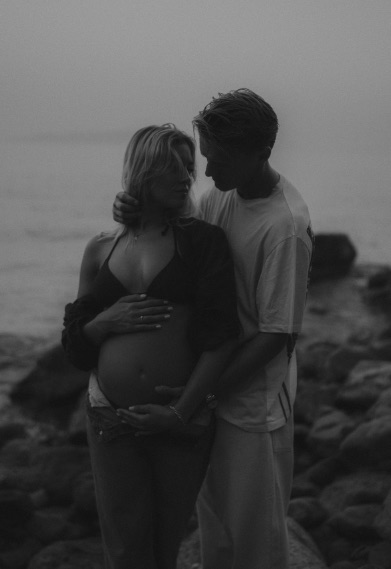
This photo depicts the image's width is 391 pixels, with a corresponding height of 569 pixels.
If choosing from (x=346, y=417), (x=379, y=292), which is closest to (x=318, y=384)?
(x=346, y=417)

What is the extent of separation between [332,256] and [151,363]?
49.0 ft

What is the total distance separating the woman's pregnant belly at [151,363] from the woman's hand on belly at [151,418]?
3.4 inches

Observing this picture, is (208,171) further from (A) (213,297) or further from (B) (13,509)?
(B) (13,509)

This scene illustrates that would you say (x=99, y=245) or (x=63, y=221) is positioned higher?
(x=99, y=245)

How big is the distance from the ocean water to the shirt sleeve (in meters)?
0.77

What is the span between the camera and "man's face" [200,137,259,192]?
3156mm

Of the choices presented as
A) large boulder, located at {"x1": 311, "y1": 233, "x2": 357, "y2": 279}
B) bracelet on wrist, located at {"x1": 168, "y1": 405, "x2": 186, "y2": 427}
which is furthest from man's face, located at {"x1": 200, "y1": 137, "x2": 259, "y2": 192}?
large boulder, located at {"x1": 311, "y1": 233, "x2": 357, "y2": 279}

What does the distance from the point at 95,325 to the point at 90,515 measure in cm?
290

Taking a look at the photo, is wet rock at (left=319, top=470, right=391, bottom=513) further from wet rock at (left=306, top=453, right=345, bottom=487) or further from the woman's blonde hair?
the woman's blonde hair

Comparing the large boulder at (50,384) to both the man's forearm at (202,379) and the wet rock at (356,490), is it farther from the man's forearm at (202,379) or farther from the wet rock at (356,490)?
the man's forearm at (202,379)

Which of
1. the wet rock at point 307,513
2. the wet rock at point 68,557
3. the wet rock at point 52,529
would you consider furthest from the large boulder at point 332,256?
the wet rock at point 68,557

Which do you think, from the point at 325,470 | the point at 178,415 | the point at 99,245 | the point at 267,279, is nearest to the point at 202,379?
the point at 178,415

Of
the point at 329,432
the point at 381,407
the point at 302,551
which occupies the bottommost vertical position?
the point at 329,432

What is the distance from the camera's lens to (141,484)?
3199 millimetres
